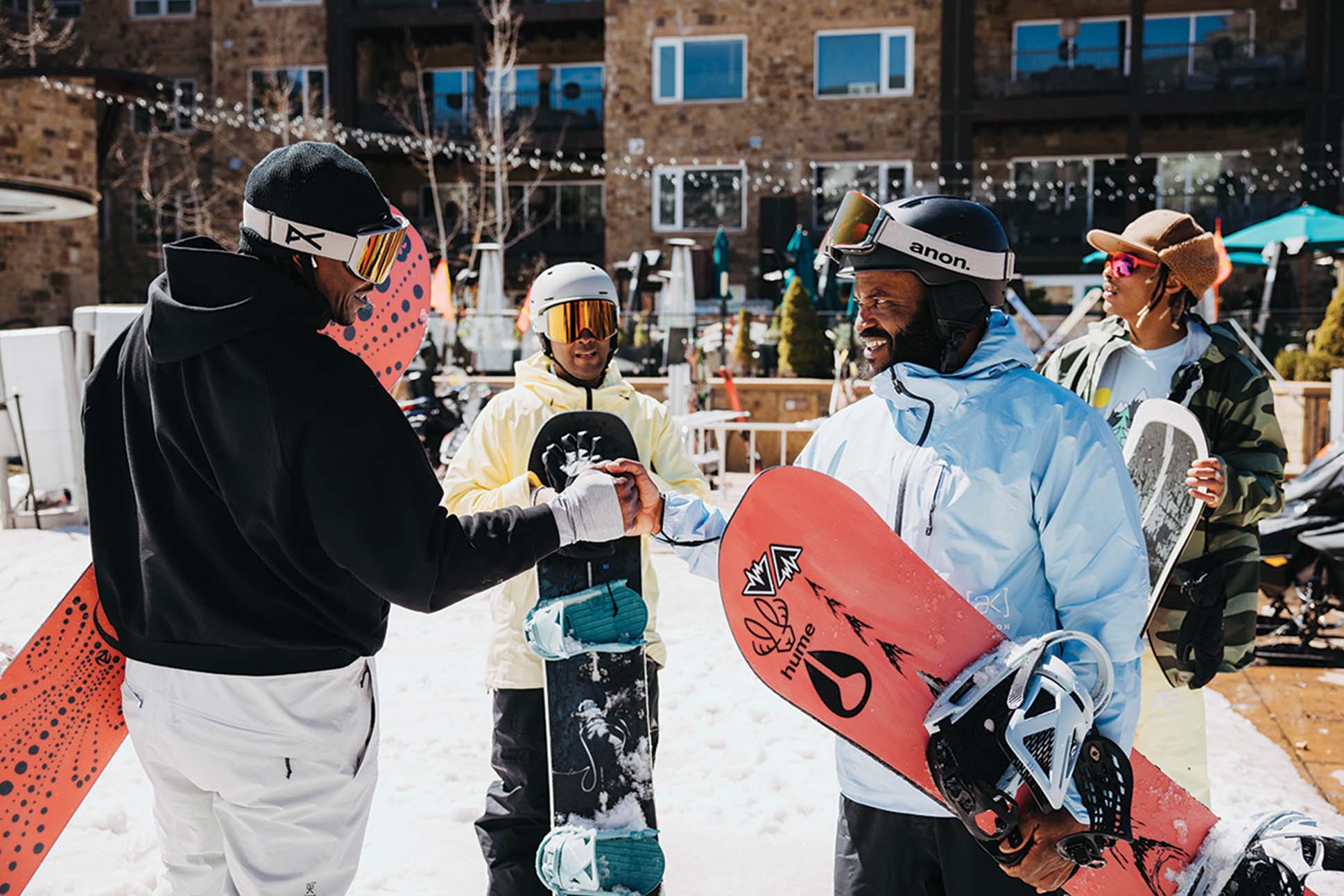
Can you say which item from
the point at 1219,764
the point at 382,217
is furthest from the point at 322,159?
the point at 1219,764

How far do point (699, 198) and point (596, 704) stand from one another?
19.8 metres

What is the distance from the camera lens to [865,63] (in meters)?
21.0

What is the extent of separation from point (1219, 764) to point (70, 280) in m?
19.0

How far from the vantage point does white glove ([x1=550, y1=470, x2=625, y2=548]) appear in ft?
6.65

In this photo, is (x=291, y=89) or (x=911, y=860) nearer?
(x=911, y=860)

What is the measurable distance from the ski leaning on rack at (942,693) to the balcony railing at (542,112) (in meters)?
21.9

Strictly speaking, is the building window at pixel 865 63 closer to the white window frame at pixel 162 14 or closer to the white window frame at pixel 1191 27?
the white window frame at pixel 1191 27

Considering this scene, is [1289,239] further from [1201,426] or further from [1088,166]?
[1201,426]

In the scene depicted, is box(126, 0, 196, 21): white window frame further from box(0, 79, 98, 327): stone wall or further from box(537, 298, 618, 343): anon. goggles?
box(537, 298, 618, 343): anon. goggles

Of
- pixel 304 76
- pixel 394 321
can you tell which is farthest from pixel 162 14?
pixel 394 321

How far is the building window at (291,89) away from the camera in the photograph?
23.3 metres

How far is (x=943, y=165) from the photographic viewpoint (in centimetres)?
2019

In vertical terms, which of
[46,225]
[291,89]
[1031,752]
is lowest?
[1031,752]

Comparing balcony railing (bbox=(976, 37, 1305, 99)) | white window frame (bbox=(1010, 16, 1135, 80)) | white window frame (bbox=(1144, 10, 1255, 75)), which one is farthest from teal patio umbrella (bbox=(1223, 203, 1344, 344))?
white window frame (bbox=(1144, 10, 1255, 75))
